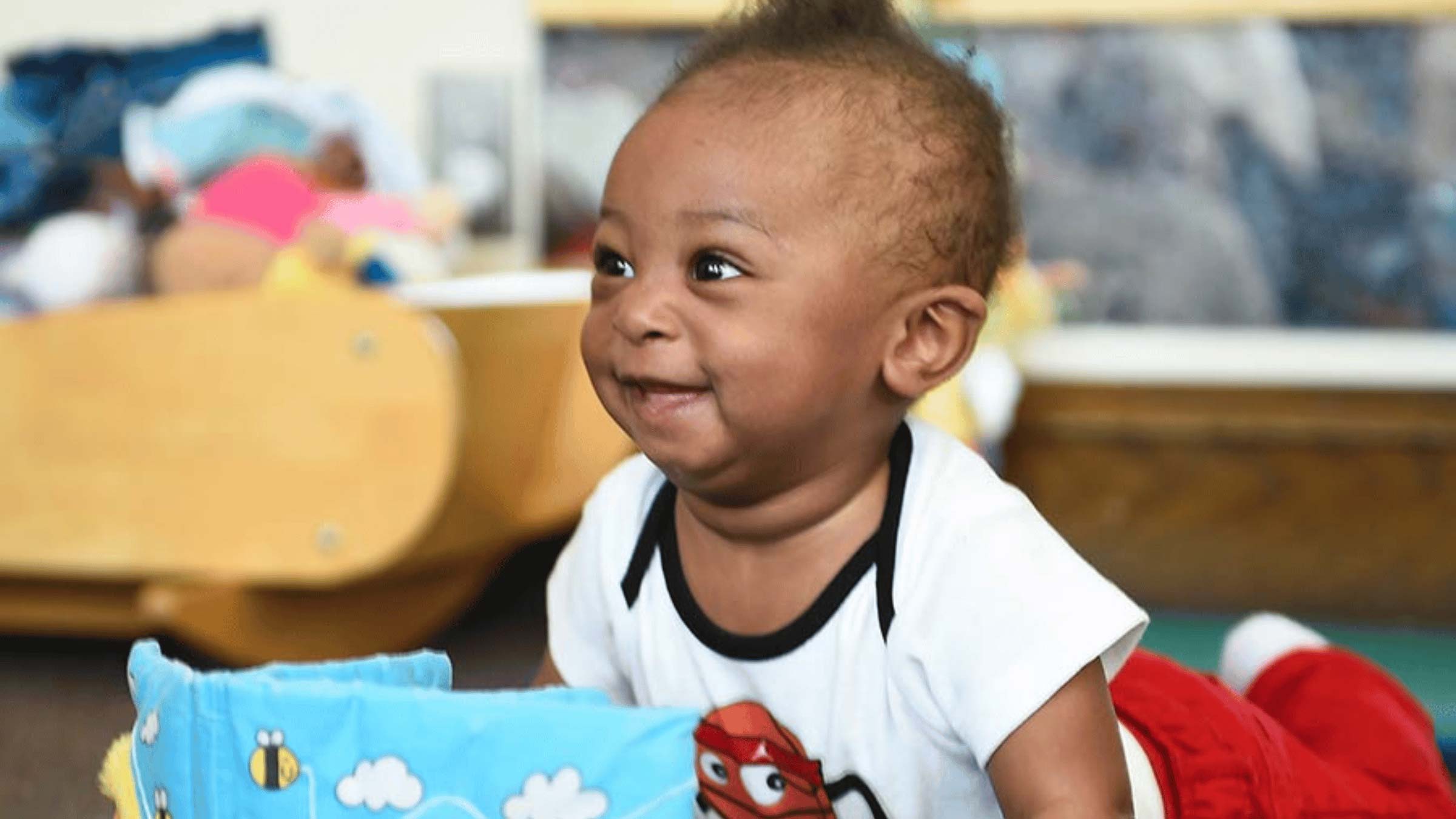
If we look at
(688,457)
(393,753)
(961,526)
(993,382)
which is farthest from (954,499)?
(993,382)

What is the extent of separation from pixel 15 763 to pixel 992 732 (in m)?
0.97

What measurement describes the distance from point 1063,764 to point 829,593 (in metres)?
0.13

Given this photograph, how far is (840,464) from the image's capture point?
2.26 ft

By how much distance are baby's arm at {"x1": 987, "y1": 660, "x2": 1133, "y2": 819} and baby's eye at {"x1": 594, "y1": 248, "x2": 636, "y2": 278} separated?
0.24m

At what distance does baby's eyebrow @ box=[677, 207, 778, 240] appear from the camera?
628 millimetres

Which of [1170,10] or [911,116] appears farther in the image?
[1170,10]

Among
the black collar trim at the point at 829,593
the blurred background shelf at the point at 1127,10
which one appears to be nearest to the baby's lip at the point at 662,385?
the black collar trim at the point at 829,593

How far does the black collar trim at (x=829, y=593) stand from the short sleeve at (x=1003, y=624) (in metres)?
0.02

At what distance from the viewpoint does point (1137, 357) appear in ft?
7.06

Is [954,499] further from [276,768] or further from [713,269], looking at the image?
[276,768]

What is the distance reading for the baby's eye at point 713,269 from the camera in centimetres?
63

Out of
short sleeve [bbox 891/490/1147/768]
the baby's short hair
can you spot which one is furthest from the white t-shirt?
the baby's short hair

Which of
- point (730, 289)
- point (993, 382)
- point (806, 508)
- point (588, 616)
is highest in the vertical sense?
point (730, 289)

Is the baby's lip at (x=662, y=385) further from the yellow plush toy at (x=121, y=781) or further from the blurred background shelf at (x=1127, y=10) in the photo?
the blurred background shelf at (x=1127, y=10)
